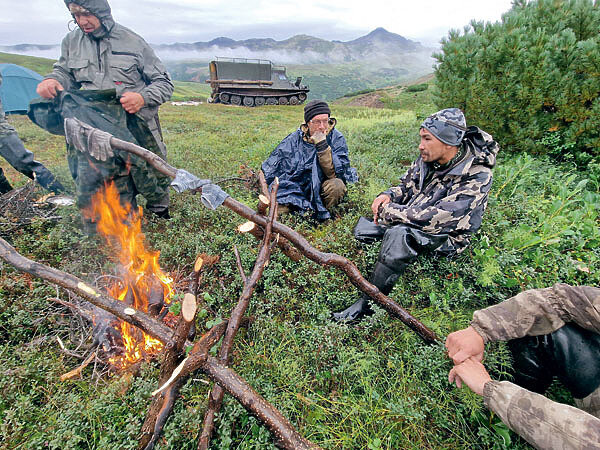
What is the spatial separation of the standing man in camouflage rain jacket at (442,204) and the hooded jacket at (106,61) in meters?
3.21

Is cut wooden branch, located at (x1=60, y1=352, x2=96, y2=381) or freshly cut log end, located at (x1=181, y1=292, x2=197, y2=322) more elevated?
freshly cut log end, located at (x1=181, y1=292, x2=197, y2=322)

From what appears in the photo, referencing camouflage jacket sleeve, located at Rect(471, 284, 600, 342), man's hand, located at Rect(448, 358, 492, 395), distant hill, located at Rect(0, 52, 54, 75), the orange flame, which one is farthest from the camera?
distant hill, located at Rect(0, 52, 54, 75)

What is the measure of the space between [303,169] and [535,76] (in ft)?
15.4

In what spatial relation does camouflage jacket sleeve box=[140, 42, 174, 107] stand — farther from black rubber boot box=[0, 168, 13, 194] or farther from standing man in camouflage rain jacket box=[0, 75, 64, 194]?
black rubber boot box=[0, 168, 13, 194]

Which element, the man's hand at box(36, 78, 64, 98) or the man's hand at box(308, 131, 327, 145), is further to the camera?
the man's hand at box(308, 131, 327, 145)

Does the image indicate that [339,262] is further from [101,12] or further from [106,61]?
[101,12]

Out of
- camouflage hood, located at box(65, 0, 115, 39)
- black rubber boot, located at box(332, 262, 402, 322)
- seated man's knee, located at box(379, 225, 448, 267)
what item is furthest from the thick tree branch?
camouflage hood, located at box(65, 0, 115, 39)

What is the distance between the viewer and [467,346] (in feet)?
6.27

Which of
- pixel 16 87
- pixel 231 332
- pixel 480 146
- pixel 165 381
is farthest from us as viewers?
pixel 16 87

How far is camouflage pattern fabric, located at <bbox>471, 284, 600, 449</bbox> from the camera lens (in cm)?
136

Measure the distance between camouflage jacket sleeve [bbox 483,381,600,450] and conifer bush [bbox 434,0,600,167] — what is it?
558 centimetres

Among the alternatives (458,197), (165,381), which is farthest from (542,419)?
(165,381)

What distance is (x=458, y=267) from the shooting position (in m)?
3.16

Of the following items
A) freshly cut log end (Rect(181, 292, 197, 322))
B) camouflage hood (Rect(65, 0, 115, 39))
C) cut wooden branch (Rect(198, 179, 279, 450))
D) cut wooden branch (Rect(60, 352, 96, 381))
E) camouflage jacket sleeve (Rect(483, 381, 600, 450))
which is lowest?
cut wooden branch (Rect(60, 352, 96, 381))
